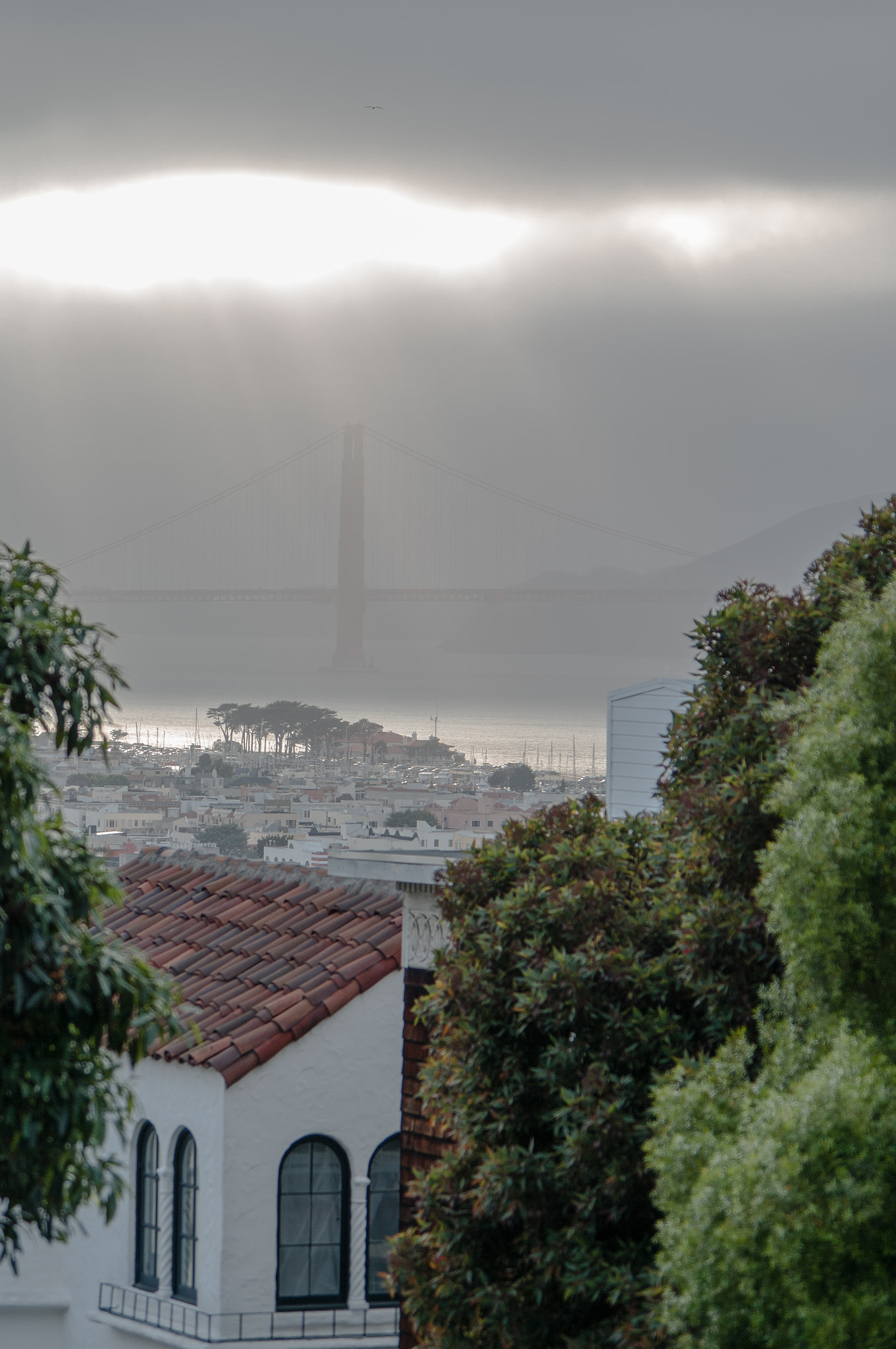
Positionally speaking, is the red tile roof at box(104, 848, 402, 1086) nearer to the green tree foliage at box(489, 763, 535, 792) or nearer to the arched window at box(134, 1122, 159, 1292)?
the arched window at box(134, 1122, 159, 1292)

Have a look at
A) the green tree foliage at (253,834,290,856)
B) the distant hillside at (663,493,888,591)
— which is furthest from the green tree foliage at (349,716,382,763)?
the green tree foliage at (253,834,290,856)

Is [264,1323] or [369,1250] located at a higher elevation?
[369,1250]

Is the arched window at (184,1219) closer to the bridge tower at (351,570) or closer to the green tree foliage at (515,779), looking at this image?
the green tree foliage at (515,779)

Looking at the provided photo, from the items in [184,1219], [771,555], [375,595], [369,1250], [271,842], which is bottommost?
[369,1250]

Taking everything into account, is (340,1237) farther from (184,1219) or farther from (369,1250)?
(184,1219)

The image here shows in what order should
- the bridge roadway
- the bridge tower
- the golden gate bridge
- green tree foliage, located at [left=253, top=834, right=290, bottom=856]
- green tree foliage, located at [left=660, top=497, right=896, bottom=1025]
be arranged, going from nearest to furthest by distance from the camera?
green tree foliage, located at [left=660, top=497, right=896, bottom=1025] < green tree foliage, located at [left=253, top=834, right=290, bottom=856] < the bridge roadway < the bridge tower < the golden gate bridge

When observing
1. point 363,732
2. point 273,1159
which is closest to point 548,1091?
point 273,1159
